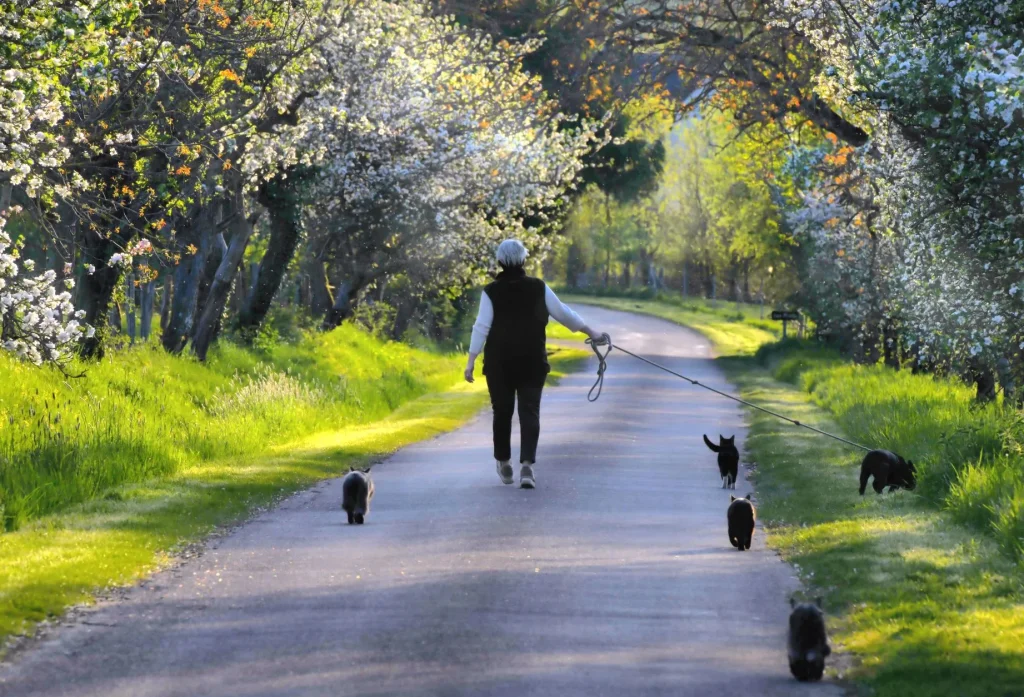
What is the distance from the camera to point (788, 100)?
85.3 ft

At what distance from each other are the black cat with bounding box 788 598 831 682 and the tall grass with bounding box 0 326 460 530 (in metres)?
7.45

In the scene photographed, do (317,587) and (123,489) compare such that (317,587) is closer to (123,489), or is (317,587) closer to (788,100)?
(123,489)

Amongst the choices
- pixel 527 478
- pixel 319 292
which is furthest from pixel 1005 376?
pixel 319 292

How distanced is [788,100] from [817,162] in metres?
9.23

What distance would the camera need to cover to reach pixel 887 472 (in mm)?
16359

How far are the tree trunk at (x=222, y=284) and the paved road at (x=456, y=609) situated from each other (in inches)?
468

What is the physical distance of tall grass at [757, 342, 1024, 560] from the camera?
13.5 meters

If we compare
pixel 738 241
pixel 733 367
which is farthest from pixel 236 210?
pixel 738 241

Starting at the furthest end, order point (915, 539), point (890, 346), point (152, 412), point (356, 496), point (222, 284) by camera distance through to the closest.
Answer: point (890, 346)
point (222, 284)
point (152, 412)
point (356, 496)
point (915, 539)

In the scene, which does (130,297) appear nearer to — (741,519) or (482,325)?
(482,325)

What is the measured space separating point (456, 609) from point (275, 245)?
24.0 m

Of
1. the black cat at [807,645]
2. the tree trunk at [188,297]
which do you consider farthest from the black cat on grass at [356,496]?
the tree trunk at [188,297]

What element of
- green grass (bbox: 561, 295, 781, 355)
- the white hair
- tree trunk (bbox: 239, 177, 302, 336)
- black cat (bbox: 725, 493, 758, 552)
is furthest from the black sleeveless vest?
green grass (bbox: 561, 295, 781, 355)

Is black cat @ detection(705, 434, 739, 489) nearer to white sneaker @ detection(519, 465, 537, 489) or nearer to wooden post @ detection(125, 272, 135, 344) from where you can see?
white sneaker @ detection(519, 465, 537, 489)
